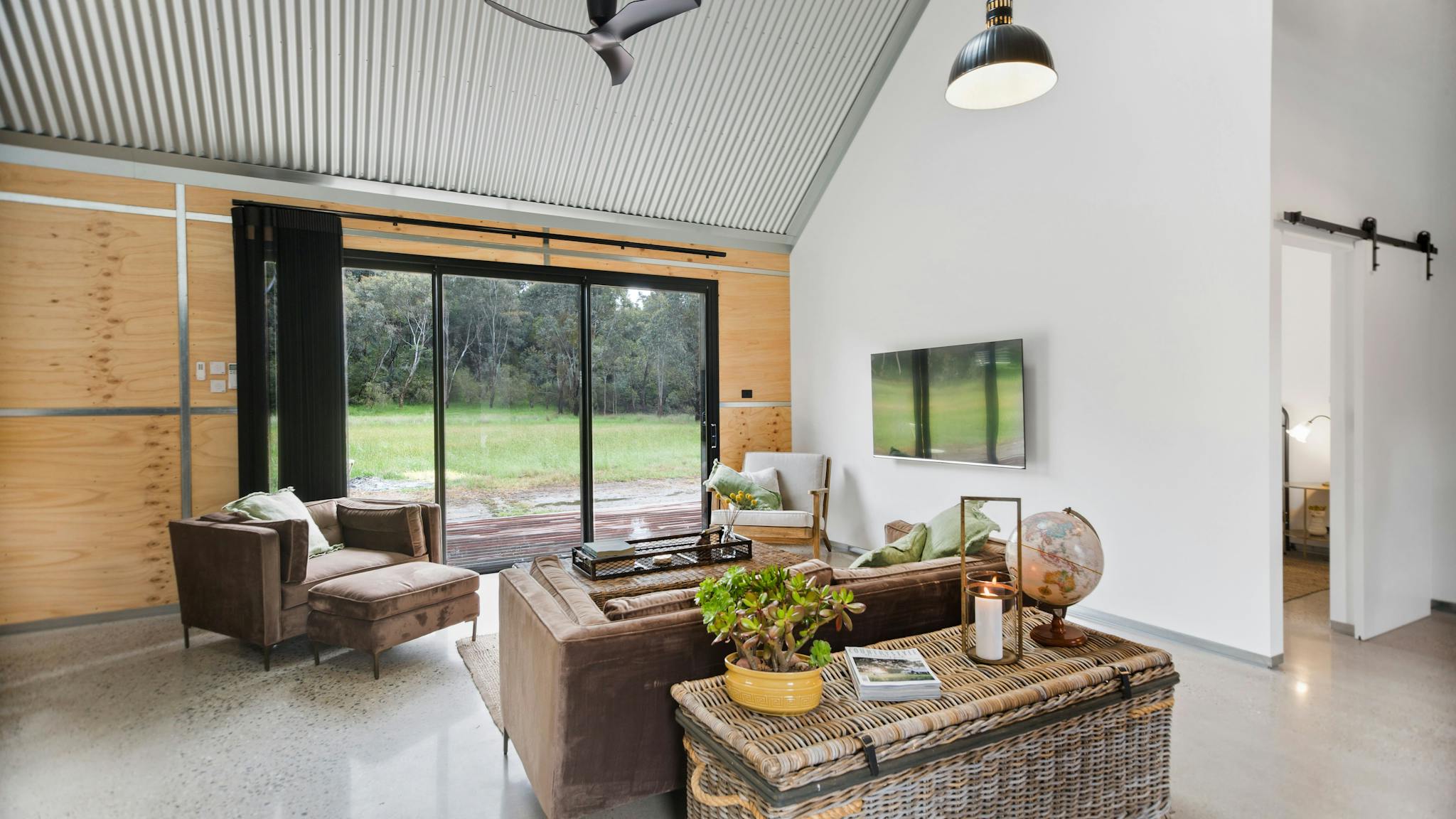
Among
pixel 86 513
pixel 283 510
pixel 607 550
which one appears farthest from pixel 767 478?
pixel 86 513

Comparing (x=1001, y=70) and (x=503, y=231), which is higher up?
(x=503, y=231)

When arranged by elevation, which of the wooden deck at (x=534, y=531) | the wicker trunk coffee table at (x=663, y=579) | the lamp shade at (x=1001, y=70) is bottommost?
the wooden deck at (x=534, y=531)

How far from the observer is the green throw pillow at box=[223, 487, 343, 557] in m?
4.09

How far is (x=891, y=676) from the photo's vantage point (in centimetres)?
199

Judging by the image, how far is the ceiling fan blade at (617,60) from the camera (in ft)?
11.6

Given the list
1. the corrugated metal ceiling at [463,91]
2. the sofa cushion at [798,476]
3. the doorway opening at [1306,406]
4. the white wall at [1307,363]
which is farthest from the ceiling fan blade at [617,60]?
the white wall at [1307,363]

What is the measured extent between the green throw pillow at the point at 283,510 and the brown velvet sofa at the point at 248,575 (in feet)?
0.40

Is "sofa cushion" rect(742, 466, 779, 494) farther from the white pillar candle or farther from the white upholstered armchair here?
the white pillar candle

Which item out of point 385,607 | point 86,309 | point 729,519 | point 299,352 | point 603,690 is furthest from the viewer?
point 729,519

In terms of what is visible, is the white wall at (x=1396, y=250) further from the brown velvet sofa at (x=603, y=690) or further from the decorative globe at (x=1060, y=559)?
the brown velvet sofa at (x=603, y=690)

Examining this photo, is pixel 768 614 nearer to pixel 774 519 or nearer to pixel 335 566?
pixel 335 566

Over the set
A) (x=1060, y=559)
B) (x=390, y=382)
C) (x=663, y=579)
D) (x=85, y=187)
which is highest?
(x=85, y=187)

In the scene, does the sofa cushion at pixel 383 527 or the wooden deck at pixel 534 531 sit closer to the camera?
the sofa cushion at pixel 383 527

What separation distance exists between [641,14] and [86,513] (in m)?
4.50
